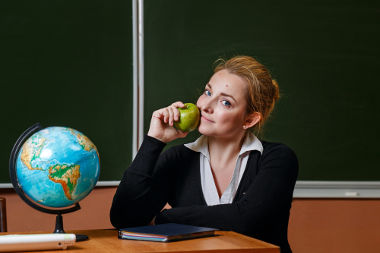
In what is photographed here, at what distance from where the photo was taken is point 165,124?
2.19 m

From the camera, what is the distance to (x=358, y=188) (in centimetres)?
311

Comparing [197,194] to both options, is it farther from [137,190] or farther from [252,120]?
[252,120]

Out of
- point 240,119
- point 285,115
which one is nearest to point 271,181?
point 240,119

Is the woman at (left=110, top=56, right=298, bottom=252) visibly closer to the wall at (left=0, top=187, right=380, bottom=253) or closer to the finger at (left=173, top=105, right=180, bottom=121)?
the finger at (left=173, top=105, right=180, bottom=121)

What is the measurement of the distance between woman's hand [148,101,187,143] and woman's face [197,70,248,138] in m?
0.11

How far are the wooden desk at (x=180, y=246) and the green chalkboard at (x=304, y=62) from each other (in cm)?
141

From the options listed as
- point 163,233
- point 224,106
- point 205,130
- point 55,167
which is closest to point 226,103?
point 224,106

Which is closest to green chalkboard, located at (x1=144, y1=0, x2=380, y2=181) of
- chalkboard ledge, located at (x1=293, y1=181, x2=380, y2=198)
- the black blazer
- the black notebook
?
chalkboard ledge, located at (x1=293, y1=181, x2=380, y2=198)

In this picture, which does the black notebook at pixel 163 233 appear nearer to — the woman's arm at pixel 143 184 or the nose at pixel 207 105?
the woman's arm at pixel 143 184

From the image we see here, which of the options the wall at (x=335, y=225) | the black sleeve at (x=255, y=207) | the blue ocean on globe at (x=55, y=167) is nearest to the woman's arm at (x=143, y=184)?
the black sleeve at (x=255, y=207)

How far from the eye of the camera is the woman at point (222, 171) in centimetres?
193

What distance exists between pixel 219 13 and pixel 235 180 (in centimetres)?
120

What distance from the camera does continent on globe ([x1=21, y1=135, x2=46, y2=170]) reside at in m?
1.51

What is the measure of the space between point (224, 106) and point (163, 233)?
80cm
